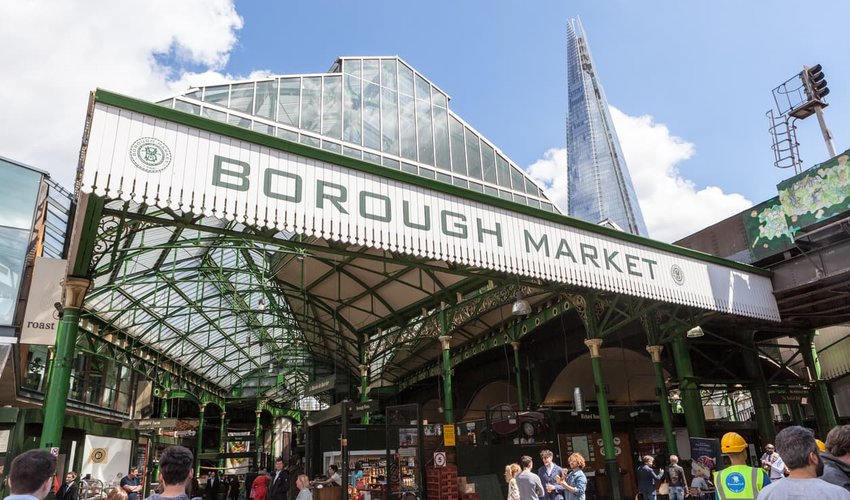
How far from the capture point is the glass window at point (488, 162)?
1136 inches

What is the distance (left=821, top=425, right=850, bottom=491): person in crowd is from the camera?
3262 millimetres

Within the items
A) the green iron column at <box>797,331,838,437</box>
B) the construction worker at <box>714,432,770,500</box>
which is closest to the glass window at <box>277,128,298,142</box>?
the green iron column at <box>797,331,838,437</box>

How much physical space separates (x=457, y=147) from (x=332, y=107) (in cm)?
674

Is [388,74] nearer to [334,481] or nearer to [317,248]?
[334,481]

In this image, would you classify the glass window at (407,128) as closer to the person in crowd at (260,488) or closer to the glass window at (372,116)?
the glass window at (372,116)

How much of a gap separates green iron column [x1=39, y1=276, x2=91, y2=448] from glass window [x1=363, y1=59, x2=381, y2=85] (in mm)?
21406

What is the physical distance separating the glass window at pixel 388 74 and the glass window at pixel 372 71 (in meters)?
0.24

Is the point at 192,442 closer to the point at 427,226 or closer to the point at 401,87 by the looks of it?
the point at 401,87

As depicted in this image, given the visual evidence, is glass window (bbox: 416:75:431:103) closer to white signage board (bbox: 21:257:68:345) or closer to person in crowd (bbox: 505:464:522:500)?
white signage board (bbox: 21:257:68:345)

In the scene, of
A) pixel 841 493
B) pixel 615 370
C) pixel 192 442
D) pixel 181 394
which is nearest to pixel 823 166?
pixel 841 493

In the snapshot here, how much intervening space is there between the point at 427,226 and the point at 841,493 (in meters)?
6.84

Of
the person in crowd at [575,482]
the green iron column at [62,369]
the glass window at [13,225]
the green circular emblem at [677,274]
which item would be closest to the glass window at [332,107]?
the glass window at [13,225]

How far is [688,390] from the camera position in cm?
1628

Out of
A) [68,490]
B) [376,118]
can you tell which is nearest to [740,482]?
[68,490]
